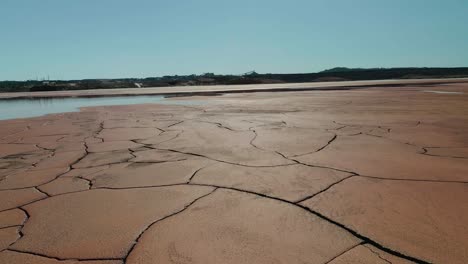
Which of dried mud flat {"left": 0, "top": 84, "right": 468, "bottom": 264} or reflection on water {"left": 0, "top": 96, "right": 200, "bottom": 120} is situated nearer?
dried mud flat {"left": 0, "top": 84, "right": 468, "bottom": 264}

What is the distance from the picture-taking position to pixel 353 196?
2.15 meters

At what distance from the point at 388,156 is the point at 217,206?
1.82 meters

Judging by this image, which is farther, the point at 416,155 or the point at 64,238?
the point at 416,155

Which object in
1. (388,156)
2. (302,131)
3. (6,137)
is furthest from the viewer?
(6,137)

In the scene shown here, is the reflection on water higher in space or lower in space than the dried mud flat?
higher

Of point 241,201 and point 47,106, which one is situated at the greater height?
point 47,106

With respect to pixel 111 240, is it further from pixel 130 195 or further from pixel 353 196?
pixel 353 196

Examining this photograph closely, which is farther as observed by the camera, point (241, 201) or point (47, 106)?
point (47, 106)

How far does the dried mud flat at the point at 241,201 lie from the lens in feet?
5.11

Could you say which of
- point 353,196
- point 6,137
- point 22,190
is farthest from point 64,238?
point 6,137

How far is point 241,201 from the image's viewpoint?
2.14 m

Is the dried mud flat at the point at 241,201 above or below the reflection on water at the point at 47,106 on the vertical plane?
below

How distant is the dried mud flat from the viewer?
156 cm

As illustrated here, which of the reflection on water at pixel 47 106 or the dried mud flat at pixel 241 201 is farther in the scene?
the reflection on water at pixel 47 106
